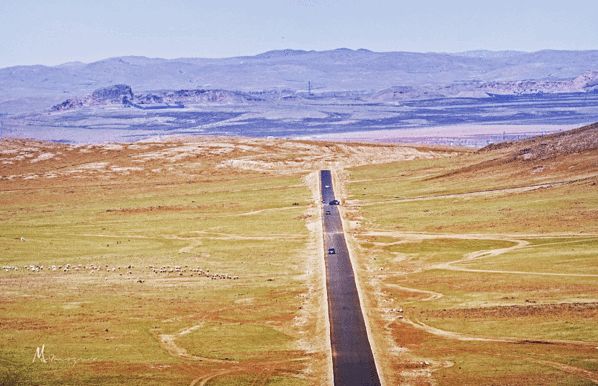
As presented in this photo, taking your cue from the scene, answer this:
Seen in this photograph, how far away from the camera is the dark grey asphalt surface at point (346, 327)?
2401 inches

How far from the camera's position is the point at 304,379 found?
2391 inches

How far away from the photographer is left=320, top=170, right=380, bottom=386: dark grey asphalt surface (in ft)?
200

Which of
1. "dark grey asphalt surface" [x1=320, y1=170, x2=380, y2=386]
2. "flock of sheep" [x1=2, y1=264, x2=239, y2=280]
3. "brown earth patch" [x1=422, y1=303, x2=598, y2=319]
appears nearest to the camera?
"dark grey asphalt surface" [x1=320, y1=170, x2=380, y2=386]

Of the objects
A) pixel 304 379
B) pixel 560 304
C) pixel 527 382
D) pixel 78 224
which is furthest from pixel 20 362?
pixel 78 224

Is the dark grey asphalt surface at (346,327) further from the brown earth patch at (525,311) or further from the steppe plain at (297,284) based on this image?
the brown earth patch at (525,311)

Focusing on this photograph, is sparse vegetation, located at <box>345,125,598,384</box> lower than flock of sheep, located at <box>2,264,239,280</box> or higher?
higher

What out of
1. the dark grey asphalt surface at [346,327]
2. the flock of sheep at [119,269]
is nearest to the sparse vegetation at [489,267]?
the dark grey asphalt surface at [346,327]

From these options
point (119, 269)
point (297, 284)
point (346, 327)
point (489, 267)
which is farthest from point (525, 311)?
point (119, 269)

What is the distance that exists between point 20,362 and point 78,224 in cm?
8975

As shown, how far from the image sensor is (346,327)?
246ft

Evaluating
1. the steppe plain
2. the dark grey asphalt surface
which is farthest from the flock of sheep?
the dark grey asphalt surface

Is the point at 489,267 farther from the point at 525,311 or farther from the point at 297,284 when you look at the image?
the point at 525,311

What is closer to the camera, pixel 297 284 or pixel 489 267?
pixel 297 284

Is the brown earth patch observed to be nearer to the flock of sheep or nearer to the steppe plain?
the steppe plain
